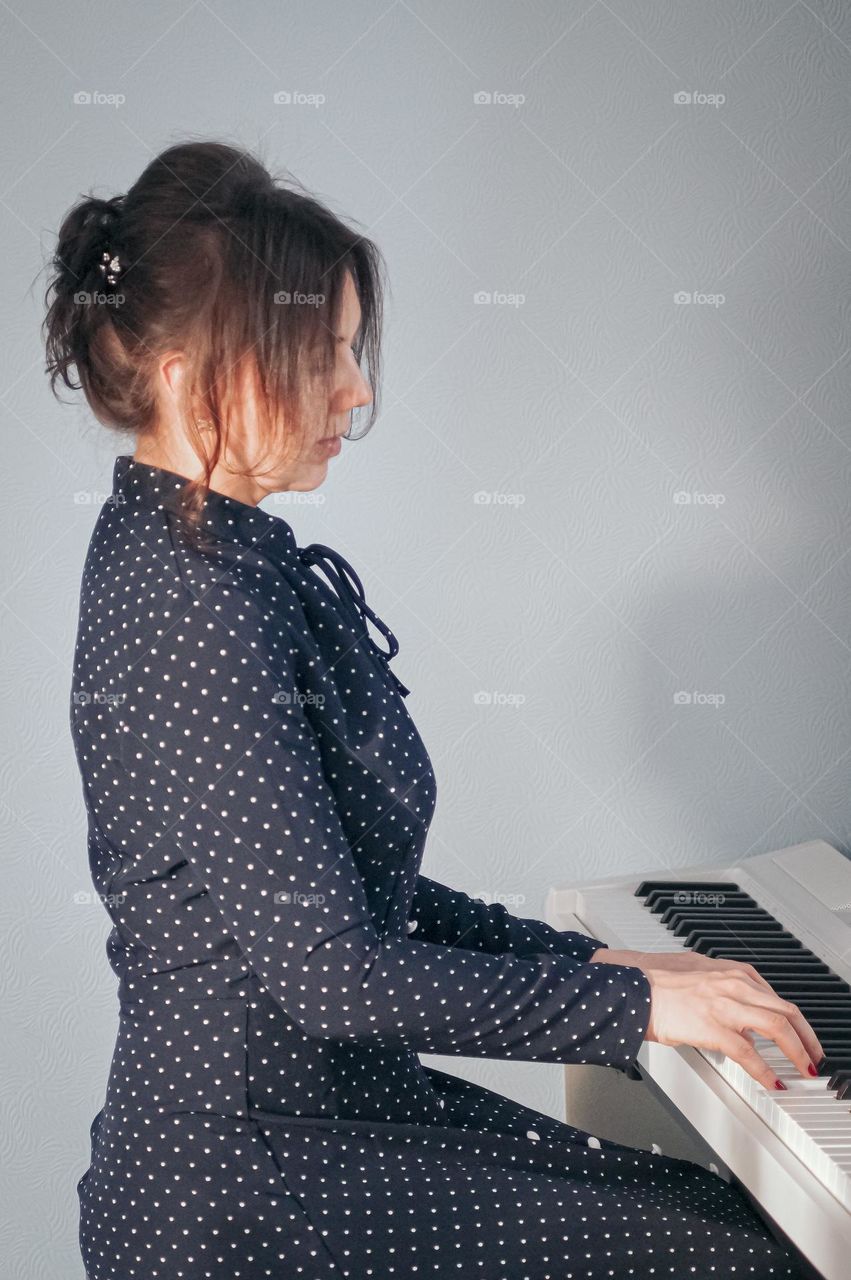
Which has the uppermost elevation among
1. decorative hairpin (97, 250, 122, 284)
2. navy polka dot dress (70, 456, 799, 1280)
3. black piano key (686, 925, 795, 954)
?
decorative hairpin (97, 250, 122, 284)

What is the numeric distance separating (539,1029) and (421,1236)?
7.1 inches

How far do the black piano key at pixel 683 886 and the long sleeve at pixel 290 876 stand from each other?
1.94 ft

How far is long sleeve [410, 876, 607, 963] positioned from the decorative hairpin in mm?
643

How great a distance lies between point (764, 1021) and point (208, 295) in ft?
2.16

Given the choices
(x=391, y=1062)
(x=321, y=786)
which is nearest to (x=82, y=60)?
(x=321, y=786)

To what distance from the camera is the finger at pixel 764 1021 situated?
93 centimetres

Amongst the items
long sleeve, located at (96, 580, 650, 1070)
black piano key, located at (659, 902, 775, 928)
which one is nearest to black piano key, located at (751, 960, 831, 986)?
black piano key, located at (659, 902, 775, 928)

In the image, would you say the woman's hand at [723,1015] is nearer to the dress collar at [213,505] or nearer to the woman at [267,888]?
the woman at [267,888]

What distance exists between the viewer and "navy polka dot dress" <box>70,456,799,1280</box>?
90 centimetres

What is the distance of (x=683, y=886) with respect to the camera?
154cm

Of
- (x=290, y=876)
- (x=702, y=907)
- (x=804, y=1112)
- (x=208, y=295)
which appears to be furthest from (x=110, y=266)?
(x=702, y=907)

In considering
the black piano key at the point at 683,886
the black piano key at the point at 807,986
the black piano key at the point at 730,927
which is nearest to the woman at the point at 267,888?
the black piano key at the point at 807,986

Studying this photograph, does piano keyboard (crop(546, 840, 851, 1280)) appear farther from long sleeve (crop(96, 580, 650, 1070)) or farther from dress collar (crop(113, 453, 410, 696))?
dress collar (crop(113, 453, 410, 696))

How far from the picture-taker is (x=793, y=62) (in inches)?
70.2
